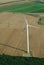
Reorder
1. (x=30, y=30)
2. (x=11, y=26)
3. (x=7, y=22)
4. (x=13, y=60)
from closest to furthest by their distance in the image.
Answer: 1. (x=13, y=60)
2. (x=30, y=30)
3. (x=11, y=26)
4. (x=7, y=22)

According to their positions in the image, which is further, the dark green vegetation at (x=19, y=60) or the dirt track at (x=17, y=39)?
the dirt track at (x=17, y=39)

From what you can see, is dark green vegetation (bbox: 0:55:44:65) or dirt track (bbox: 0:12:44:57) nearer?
dark green vegetation (bbox: 0:55:44:65)

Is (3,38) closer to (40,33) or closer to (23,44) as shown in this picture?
(23,44)

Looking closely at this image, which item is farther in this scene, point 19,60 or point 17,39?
point 17,39

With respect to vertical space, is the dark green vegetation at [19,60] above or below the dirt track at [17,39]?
above

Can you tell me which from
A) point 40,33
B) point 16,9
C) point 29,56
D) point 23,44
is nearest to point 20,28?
point 40,33

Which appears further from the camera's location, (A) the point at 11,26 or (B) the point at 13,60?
(A) the point at 11,26

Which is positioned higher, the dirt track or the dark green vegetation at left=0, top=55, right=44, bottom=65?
the dark green vegetation at left=0, top=55, right=44, bottom=65

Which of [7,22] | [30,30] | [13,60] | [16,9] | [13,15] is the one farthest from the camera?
[16,9]
